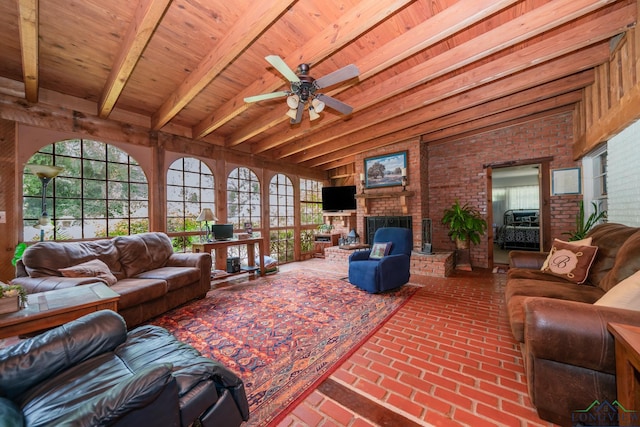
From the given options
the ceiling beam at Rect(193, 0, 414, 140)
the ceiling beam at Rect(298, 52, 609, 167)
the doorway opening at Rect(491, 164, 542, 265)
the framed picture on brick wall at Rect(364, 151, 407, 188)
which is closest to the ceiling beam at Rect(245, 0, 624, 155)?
the ceiling beam at Rect(193, 0, 414, 140)

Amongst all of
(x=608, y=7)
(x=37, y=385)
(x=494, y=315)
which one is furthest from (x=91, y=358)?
(x=608, y=7)

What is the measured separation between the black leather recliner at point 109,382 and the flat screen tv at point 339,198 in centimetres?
→ 518

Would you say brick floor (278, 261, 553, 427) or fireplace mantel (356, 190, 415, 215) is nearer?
brick floor (278, 261, 553, 427)

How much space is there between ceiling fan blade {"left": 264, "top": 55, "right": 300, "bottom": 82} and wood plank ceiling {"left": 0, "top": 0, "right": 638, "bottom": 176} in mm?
244

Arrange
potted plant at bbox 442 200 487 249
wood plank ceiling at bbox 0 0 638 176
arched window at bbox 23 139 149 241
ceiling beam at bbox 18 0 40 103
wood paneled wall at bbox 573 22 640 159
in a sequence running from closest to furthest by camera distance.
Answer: ceiling beam at bbox 18 0 40 103
wood plank ceiling at bbox 0 0 638 176
wood paneled wall at bbox 573 22 640 159
arched window at bbox 23 139 149 241
potted plant at bbox 442 200 487 249

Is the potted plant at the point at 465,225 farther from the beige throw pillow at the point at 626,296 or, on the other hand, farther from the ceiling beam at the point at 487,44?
the beige throw pillow at the point at 626,296

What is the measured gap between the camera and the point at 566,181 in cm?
418

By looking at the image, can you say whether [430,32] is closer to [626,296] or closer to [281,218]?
[626,296]

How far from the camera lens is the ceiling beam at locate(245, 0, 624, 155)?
195 centimetres

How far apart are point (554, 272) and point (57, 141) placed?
19.2 ft

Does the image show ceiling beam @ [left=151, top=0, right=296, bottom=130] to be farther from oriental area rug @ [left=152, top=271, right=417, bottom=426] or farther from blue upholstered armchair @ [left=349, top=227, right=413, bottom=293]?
blue upholstered armchair @ [left=349, top=227, right=413, bottom=293]

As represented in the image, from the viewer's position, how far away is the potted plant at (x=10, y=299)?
1.50m

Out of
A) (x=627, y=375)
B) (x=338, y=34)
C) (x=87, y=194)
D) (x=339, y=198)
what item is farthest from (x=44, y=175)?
(x=339, y=198)

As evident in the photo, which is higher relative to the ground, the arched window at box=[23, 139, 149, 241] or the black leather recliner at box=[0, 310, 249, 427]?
the arched window at box=[23, 139, 149, 241]
